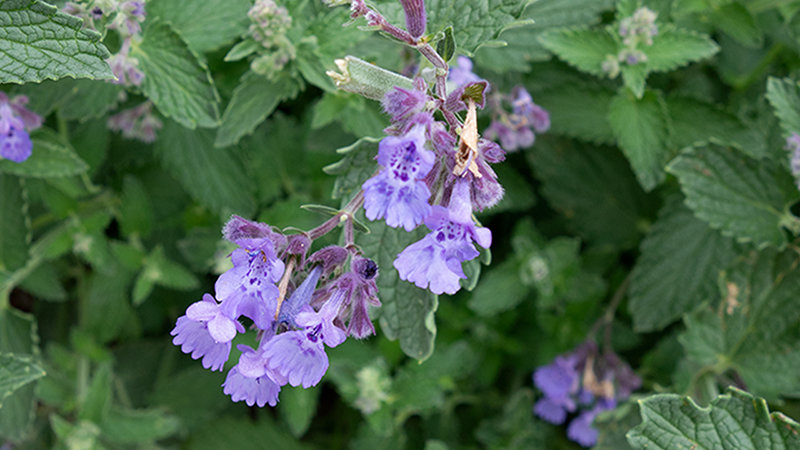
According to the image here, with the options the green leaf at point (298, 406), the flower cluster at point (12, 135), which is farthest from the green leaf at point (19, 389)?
the green leaf at point (298, 406)

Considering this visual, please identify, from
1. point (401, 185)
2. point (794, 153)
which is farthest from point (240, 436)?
point (794, 153)

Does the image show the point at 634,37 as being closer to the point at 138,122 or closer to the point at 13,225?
the point at 138,122

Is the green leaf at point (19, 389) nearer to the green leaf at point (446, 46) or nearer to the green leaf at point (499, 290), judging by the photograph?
the green leaf at point (499, 290)

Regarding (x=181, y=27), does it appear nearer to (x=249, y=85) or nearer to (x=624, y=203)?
(x=249, y=85)

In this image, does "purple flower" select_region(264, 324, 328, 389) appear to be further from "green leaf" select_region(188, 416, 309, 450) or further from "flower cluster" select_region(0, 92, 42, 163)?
"green leaf" select_region(188, 416, 309, 450)

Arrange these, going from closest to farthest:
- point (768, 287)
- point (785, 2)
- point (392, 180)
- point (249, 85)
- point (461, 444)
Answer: point (392, 180)
point (249, 85)
point (768, 287)
point (785, 2)
point (461, 444)

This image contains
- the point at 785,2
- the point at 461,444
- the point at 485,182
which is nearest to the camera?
the point at 485,182

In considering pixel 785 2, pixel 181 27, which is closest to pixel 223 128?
pixel 181 27
